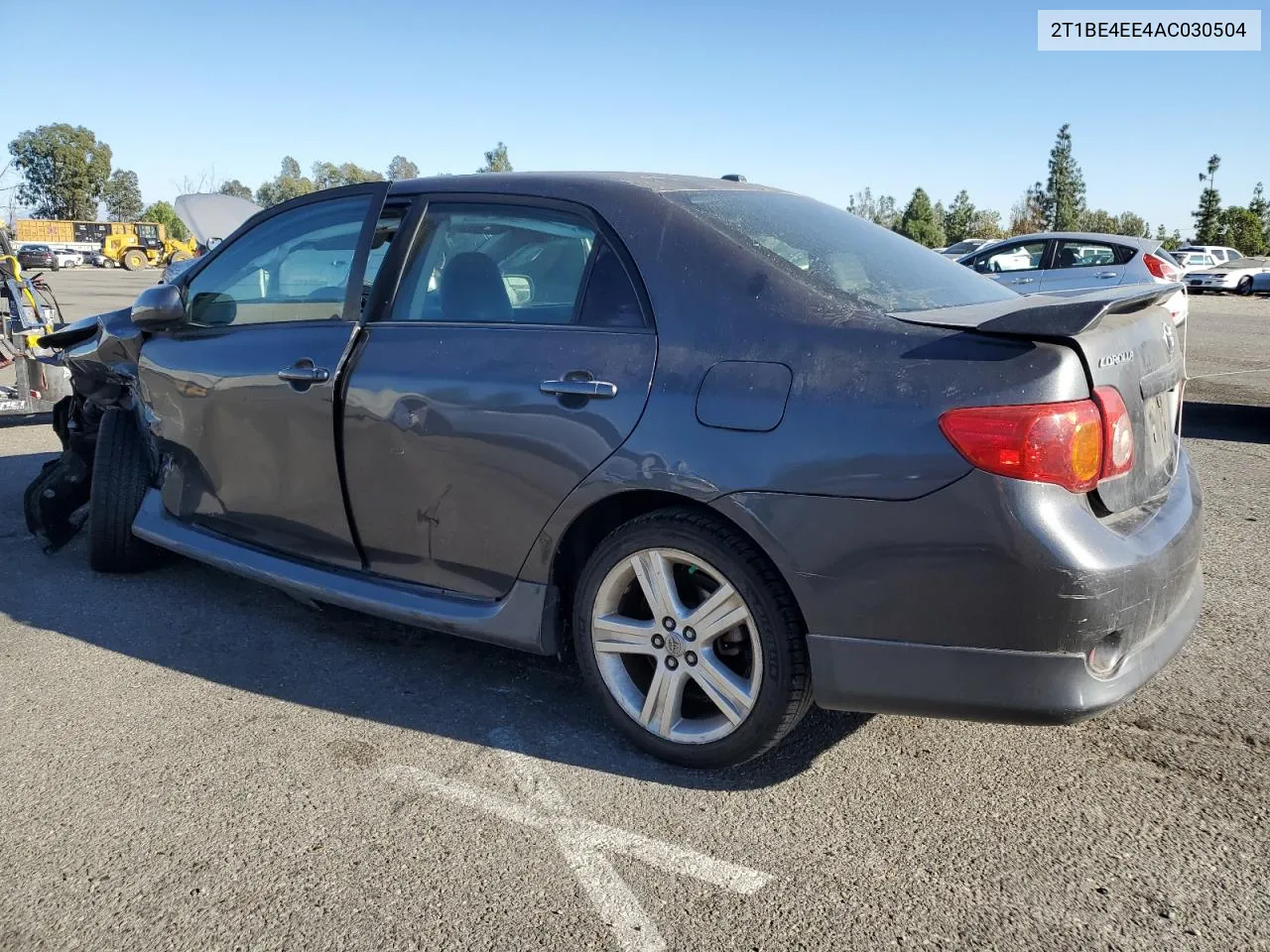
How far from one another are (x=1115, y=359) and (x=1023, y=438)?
1.34 ft

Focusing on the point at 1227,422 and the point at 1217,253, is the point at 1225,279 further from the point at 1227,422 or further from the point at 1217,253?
the point at 1227,422

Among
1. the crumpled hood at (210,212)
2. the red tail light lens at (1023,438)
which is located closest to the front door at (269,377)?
the red tail light lens at (1023,438)

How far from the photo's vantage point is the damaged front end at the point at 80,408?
4.67m

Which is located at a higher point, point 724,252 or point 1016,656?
point 724,252

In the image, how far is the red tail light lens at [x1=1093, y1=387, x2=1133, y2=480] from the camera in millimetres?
2521

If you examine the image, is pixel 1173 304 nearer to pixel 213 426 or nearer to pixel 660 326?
pixel 660 326

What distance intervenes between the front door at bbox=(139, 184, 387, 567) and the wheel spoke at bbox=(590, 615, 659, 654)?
1.04m

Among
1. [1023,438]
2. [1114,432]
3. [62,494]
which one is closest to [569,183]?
[1023,438]

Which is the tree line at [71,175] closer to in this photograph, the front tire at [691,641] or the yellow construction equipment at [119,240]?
the yellow construction equipment at [119,240]

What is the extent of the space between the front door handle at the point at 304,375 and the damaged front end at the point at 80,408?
1333 mm

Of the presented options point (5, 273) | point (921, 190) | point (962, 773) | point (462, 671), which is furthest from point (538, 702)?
point (921, 190)

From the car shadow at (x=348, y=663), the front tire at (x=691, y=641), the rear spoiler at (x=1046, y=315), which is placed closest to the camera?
the rear spoiler at (x=1046, y=315)

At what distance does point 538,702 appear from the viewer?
347 centimetres

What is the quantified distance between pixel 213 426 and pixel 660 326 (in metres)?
2.04
